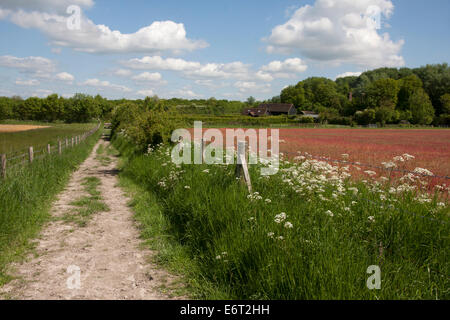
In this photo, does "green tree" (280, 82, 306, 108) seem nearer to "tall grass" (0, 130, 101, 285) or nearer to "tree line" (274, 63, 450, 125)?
"tree line" (274, 63, 450, 125)

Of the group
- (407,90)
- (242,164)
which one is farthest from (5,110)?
(407,90)

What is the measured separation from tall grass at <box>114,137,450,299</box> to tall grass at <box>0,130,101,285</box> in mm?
2321

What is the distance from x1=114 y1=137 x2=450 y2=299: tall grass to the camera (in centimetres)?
330

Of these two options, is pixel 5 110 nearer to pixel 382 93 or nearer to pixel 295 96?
pixel 295 96

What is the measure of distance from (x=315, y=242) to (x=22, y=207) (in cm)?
594

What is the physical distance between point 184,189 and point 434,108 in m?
115

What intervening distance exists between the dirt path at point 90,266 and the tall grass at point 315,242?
70cm

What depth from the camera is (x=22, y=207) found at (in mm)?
6512

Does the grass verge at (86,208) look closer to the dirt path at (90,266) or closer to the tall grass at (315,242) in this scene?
the dirt path at (90,266)

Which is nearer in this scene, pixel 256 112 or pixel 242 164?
pixel 242 164

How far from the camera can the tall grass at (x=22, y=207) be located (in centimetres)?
532

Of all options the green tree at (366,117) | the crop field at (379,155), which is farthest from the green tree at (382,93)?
the crop field at (379,155)
